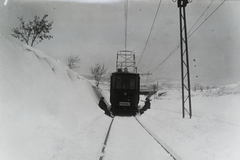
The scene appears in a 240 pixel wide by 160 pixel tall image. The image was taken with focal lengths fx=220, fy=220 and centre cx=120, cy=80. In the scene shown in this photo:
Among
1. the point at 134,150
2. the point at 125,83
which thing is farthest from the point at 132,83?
the point at 134,150

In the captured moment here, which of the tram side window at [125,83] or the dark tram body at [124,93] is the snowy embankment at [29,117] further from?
the tram side window at [125,83]

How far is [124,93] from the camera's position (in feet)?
60.2

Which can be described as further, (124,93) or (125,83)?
(125,83)

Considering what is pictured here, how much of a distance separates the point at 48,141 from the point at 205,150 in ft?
14.5

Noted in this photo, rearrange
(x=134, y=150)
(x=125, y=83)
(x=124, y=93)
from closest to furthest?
(x=134, y=150) → (x=124, y=93) → (x=125, y=83)

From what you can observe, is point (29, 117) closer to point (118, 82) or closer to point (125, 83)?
point (118, 82)

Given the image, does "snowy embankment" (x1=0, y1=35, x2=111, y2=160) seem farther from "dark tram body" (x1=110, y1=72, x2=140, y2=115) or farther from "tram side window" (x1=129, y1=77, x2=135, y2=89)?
"tram side window" (x1=129, y1=77, x2=135, y2=89)

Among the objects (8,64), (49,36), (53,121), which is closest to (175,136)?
(53,121)

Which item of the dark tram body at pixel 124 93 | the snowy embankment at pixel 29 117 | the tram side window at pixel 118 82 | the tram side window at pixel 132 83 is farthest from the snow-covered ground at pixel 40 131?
the tram side window at pixel 132 83

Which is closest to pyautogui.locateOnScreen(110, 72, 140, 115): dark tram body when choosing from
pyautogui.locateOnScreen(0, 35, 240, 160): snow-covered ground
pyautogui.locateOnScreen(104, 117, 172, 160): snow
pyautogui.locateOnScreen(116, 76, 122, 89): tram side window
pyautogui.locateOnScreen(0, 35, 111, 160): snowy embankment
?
pyautogui.locateOnScreen(116, 76, 122, 89): tram side window

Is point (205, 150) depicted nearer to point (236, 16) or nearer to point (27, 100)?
point (236, 16)

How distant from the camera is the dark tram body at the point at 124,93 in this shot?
59.9 feet

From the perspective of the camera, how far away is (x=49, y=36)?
71.2ft

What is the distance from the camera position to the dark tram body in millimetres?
18250
